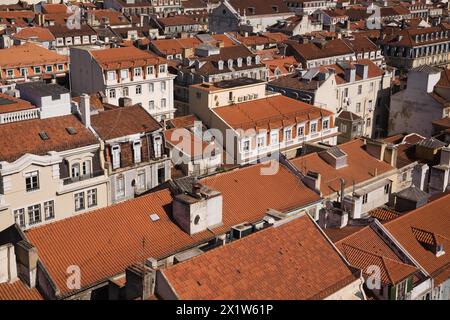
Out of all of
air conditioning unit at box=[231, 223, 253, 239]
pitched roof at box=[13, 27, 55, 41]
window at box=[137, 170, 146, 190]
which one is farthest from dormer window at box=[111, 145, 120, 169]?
pitched roof at box=[13, 27, 55, 41]

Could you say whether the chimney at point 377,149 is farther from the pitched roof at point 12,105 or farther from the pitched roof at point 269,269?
the pitched roof at point 12,105

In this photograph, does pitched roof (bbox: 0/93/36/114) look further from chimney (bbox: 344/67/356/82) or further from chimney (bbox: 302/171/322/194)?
chimney (bbox: 344/67/356/82)

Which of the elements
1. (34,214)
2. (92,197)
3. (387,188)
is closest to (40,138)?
(34,214)

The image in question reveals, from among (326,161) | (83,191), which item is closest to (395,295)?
(326,161)

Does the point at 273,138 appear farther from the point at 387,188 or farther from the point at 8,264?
the point at 8,264

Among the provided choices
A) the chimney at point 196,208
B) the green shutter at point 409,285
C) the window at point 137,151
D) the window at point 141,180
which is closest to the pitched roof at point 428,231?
the green shutter at point 409,285

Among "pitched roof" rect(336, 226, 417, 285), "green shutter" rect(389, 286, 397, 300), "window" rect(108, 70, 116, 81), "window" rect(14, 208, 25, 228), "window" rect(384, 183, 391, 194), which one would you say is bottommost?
"window" rect(384, 183, 391, 194)
